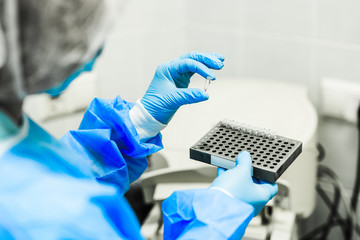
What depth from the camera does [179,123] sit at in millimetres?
1151

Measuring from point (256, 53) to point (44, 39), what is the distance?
970mm

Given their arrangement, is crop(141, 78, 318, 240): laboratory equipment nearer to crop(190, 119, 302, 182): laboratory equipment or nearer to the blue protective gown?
crop(190, 119, 302, 182): laboratory equipment

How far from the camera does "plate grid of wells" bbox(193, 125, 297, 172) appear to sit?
77 centimetres

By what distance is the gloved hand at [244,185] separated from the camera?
0.74m

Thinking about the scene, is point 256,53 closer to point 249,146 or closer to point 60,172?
point 249,146

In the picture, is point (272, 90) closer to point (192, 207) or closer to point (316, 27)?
point (316, 27)

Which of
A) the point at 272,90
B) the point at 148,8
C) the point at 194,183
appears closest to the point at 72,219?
the point at 194,183

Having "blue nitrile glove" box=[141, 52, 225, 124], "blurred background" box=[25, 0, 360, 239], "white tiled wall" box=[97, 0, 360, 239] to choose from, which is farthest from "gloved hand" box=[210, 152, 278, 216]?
"white tiled wall" box=[97, 0, 360, 239]

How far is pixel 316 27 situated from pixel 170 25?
→ 0.41 m

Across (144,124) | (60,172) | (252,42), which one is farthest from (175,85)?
(252,42)

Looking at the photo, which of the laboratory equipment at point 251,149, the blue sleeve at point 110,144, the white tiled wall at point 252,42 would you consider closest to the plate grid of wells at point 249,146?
the laboratory equipment at point 251,149

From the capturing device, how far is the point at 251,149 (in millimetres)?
806

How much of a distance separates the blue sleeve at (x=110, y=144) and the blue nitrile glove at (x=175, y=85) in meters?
0.05

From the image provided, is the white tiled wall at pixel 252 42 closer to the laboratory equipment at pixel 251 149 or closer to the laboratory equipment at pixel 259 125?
the laboratory equipment at pixel 259 125
